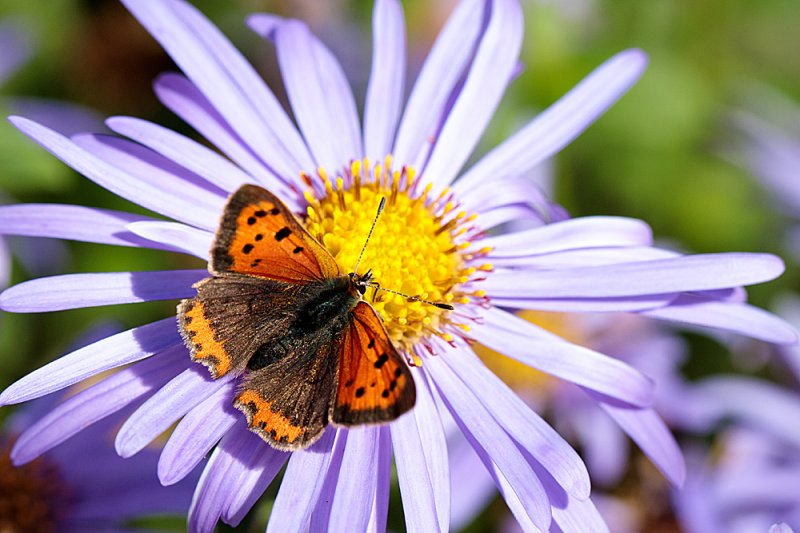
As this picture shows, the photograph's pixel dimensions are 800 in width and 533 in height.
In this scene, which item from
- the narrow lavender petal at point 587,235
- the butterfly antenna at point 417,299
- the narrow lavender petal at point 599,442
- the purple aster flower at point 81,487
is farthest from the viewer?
the narrow lavender petal at point 599,442

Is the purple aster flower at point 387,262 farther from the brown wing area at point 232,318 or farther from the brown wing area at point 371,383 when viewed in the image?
the brown wing area at point 371,383

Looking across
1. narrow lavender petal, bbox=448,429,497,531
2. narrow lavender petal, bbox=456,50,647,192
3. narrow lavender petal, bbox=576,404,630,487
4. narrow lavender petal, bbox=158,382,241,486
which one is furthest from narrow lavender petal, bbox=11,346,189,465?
narrow lavender petal, bbox=576,404,630,487

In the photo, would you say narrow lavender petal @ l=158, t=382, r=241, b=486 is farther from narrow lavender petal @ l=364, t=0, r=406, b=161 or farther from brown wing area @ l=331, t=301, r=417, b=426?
narrow lavender petal @ l=364, t=0, r=406, b=161

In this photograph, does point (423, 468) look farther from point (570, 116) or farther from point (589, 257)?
point (570, 116)

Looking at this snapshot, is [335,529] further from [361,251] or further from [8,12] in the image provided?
[8,12]

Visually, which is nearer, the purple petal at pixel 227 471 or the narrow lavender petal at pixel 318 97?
the purple petal at pixel 227 471

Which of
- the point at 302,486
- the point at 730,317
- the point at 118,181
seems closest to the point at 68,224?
the point at 118,181

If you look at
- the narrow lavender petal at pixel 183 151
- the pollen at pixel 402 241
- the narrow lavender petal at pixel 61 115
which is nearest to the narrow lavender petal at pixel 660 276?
the pollen at pixel 402 241
